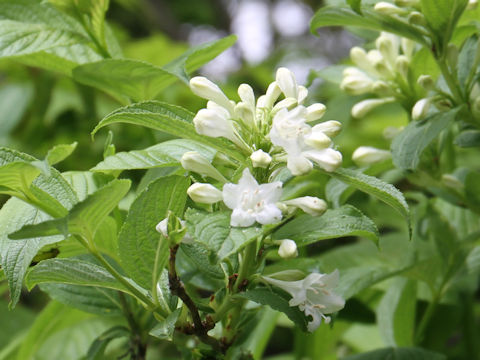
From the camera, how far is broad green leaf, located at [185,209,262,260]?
0.65m

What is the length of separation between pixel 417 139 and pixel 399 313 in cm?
41

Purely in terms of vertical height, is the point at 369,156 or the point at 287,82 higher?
the point at 287,82

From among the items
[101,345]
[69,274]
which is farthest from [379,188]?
[101,345]

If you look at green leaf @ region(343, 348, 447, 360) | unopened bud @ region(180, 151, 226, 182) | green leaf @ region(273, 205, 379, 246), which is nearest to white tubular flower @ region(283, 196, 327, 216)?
green leaf @ region(273, 205, 379, 246)

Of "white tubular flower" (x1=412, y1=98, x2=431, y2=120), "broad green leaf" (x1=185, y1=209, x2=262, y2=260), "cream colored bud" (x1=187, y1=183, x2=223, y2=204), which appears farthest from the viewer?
"white tubular flower" (x1=412, y1=98, x2=431, y2=120)

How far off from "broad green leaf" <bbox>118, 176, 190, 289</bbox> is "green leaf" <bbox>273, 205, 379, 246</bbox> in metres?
0.16

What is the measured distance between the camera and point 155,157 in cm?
82

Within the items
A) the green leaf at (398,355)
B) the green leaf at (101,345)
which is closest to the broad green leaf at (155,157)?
the green leaf at (101,345)

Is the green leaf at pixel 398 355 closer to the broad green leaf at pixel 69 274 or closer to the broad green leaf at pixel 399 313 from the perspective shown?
the broad green leaf at pixel 399 313

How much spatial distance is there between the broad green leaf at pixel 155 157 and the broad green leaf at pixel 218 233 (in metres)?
0.12

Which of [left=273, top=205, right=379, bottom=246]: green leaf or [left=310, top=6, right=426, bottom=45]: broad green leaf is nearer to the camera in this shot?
[left=273, top=205, right=379, bottom=246]: green leaf

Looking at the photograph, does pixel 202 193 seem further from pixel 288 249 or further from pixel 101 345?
pixel 101 345

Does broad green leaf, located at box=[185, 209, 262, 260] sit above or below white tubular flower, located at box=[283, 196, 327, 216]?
above

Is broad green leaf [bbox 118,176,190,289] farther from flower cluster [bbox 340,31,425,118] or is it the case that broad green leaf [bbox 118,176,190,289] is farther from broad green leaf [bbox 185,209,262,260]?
flower cluster [bbox 340,31,425,118]
